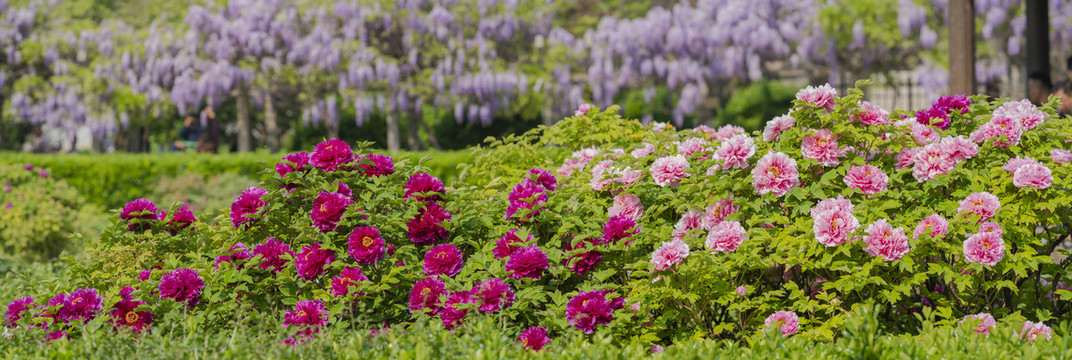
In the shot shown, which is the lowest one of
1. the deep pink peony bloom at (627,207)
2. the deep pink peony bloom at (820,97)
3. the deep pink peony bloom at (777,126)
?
the deep pink peony bloom at (627,207)

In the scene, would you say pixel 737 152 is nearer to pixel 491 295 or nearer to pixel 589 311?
pixel 589 311

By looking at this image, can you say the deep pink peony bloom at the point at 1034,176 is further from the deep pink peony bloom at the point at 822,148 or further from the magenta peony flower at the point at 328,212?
the magenta peony flower at the point at 328,212

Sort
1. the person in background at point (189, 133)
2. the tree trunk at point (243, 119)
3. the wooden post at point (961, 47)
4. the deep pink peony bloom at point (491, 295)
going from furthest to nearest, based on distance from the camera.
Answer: the tree trunk at point (243, 119)
the person in background at point (189, 133)
the wooden post at point (961, 47)
the deep pink peony bloom at point (491, 295)

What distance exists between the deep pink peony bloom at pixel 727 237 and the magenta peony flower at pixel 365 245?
125 cm

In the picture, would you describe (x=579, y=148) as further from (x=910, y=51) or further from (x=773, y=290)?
(x=910, y=51)

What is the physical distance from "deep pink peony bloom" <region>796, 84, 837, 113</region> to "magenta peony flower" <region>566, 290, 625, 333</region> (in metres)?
1.11

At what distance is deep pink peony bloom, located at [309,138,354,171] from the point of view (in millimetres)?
3877

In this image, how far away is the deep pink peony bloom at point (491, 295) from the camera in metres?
3.46

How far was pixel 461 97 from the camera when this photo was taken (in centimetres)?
1838

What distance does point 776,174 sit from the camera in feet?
11.8

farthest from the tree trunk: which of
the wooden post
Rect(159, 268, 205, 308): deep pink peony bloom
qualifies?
Rect(159, 268, 205, 308): deep pink peony bloom

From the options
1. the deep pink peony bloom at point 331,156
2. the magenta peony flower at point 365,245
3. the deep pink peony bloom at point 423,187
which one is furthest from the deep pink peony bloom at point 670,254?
the deep pink peony bloom at point 331,156

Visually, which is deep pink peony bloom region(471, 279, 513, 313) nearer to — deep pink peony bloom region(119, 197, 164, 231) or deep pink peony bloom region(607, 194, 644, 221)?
deep pink peony bloom region(607, 194, 644, 221)

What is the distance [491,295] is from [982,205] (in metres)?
1.83
